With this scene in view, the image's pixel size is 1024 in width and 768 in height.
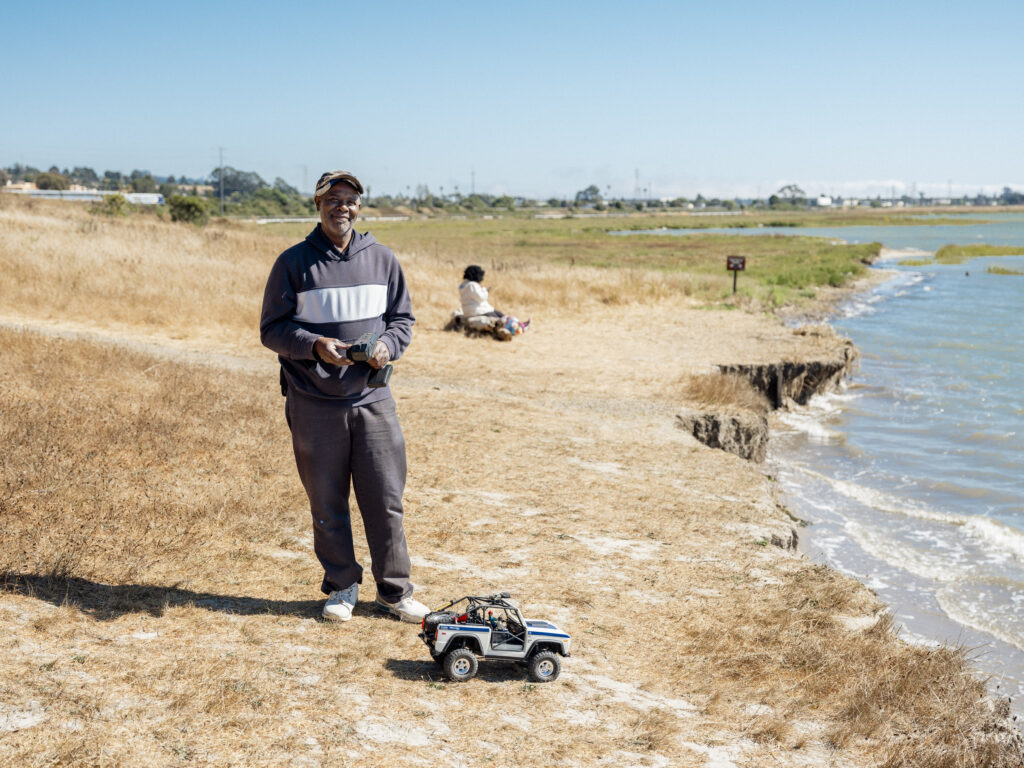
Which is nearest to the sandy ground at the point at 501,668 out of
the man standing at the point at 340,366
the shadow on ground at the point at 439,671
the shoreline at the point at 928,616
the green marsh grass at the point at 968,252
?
the shadow on ground at the point at 439,671

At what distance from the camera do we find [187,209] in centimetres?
4000

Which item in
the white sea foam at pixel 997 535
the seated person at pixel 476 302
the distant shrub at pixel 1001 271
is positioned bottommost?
the white sea foam at pixel 997 535

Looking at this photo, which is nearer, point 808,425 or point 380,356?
point 380,356

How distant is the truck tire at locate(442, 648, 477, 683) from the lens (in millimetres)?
4246

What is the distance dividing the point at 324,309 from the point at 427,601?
73.0 inches

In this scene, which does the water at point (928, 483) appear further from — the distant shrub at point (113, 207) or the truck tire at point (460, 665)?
the distant shrub at point (113, 207)

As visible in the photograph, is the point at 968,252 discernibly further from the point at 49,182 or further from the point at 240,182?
the point at 240,182

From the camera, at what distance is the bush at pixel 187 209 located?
3934 centimetres

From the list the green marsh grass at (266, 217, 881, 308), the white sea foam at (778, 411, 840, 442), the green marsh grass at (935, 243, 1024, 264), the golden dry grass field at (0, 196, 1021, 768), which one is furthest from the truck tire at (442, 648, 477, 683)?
the green marsh grass at (935, 243, 1024, 264)

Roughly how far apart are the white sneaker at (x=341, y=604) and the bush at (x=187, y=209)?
121 feet

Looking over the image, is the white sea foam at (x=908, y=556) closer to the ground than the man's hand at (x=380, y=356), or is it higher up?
closer to the ground

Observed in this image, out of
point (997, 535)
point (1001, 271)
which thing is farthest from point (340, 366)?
point (1001, 271)

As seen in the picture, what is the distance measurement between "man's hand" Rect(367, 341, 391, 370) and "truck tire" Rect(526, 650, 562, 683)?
1.54 meters

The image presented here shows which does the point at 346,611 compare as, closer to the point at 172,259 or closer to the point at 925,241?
the point at 172,259
